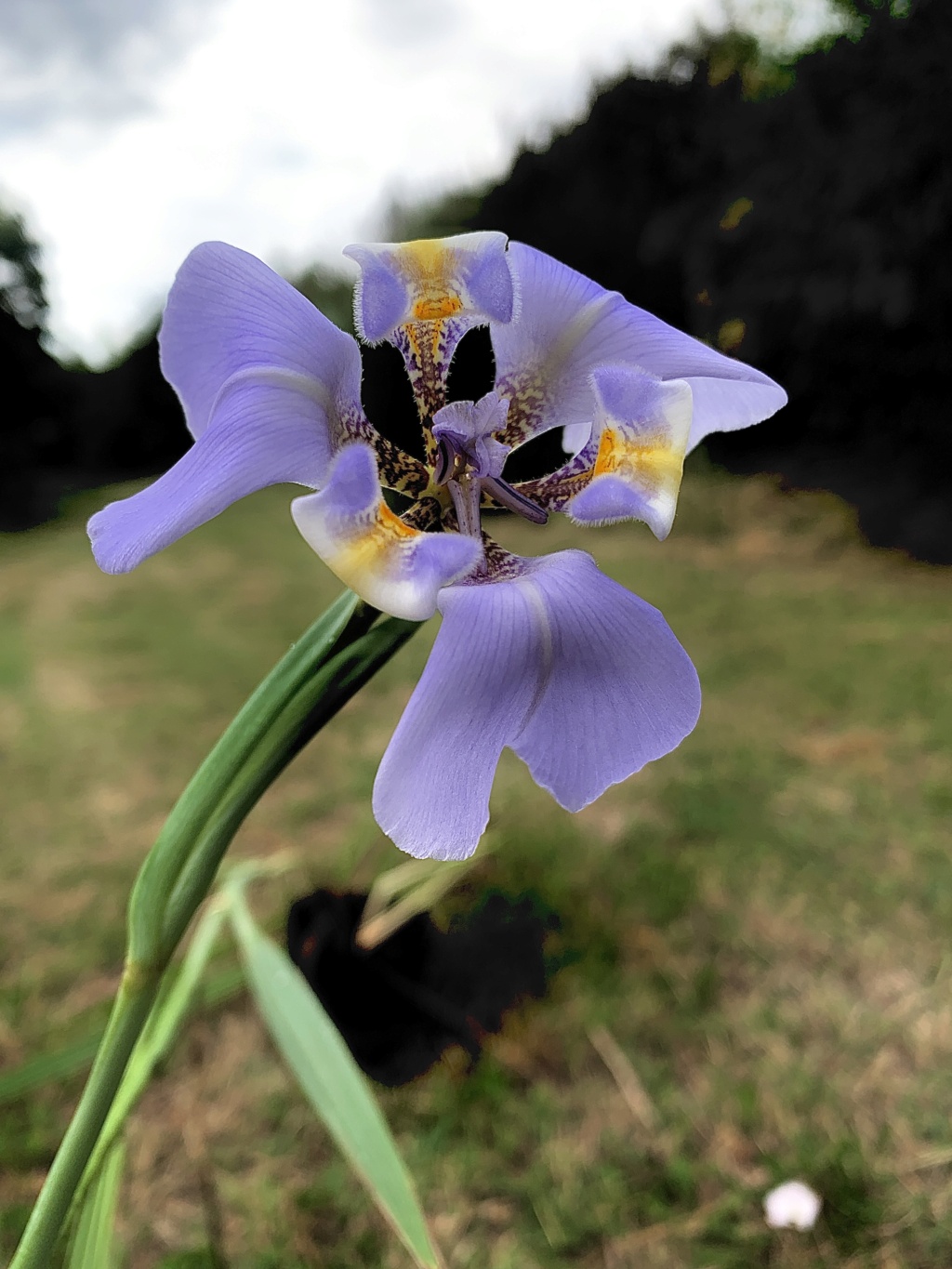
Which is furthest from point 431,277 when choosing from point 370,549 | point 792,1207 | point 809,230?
point 809,230

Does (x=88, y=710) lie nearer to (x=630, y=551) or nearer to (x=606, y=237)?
(x=630, y=551)

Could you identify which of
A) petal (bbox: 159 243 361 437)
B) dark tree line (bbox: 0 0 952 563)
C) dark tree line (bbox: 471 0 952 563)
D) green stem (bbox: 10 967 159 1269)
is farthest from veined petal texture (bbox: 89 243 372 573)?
dark tree line (bbox: 471 0 952 563)

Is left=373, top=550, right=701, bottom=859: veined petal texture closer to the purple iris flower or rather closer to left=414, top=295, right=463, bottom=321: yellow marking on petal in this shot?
the purple iris flower

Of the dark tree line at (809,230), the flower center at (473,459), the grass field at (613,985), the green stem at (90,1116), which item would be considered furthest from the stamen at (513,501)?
the dark tree line at (809,230)

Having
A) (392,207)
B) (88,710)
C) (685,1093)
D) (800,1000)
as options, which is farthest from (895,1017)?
(392,207)

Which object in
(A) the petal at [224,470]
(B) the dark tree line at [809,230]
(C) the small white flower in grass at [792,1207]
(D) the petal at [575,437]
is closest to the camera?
(A) the petal at [224,470]

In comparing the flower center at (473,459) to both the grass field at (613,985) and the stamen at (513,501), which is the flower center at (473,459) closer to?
the stamen at (513,501)
